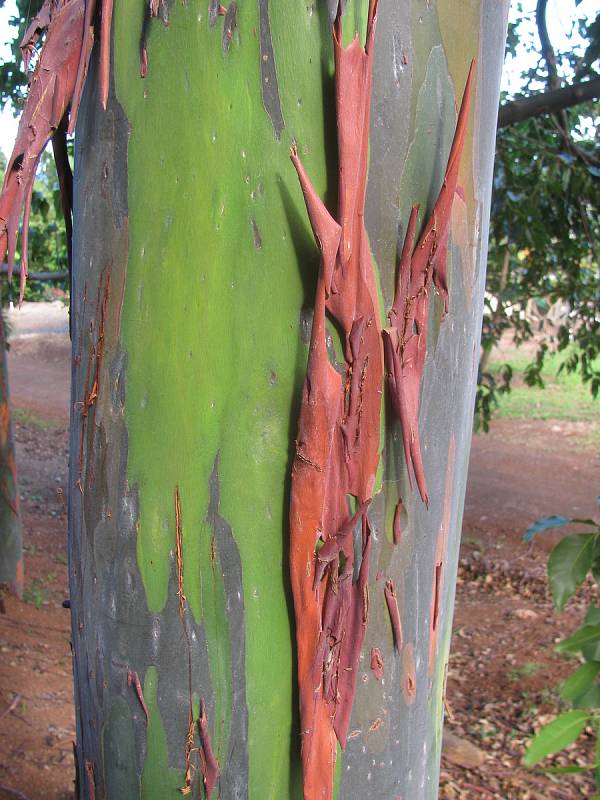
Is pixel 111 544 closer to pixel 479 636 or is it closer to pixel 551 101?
pixel 551 101

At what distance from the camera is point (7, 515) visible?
4.49m

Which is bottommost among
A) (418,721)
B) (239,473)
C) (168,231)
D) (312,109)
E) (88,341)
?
(418,721)

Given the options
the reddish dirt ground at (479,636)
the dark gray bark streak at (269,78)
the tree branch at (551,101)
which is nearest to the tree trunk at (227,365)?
the dark gray bark streak at (269,78)

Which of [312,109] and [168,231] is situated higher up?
[312,109]

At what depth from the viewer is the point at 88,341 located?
0.81 m

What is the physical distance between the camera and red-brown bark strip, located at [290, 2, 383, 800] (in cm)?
70

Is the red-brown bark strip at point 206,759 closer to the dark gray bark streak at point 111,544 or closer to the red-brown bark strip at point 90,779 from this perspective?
the dark gray bark streak at point 111,544

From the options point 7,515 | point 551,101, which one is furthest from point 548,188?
point 7,515

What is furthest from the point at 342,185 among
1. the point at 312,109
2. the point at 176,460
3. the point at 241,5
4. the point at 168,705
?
the point at 168,705

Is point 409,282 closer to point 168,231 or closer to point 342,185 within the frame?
point 342,185

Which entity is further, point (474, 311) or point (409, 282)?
point (474, 311)

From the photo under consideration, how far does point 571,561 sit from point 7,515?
3.50 m

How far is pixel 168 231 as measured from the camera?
2.40 ft

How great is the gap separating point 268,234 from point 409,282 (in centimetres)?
14
